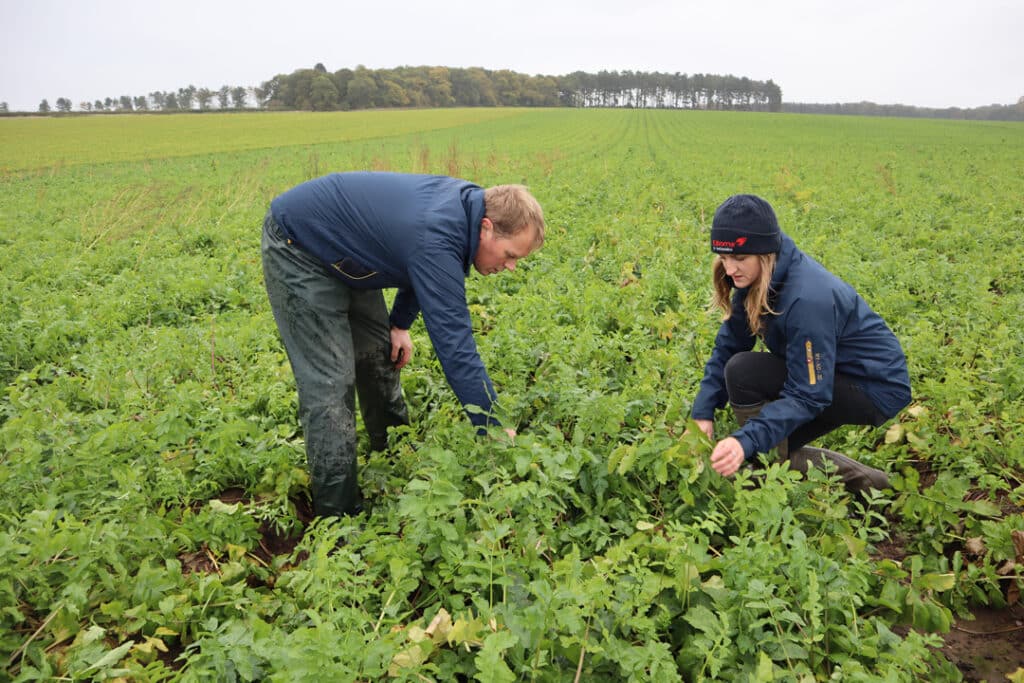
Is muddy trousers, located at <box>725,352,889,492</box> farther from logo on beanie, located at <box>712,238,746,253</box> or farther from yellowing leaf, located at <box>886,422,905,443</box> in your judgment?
logo on beanie, located at <box>712,238,746,253</box>

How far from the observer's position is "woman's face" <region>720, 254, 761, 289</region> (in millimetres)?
2809

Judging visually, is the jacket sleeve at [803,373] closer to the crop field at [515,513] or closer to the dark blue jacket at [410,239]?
the crop field at [515,513]

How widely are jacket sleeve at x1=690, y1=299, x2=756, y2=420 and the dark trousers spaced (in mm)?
79

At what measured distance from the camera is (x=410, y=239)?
2648mm

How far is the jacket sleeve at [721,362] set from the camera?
327 centimetres

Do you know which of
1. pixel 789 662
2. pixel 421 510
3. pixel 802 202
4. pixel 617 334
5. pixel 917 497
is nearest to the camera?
pixel 789 662

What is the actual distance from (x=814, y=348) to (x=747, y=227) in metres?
0.60

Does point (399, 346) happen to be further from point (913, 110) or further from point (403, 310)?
point (913, 110)

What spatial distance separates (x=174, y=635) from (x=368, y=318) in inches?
65.5

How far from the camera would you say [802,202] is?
486 inches

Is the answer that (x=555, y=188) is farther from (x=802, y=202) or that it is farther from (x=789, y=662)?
(x=789, y=662)

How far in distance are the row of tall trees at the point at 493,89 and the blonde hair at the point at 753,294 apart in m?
83.5

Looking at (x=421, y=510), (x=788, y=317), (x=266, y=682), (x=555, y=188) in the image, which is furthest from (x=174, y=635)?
(x=555, y=188)

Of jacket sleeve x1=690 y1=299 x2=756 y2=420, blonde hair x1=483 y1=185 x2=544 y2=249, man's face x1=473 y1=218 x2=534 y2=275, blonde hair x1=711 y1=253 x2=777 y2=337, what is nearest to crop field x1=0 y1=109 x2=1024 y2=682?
jacket sleeve x1=690 y1=299 x2=756 y2=420
